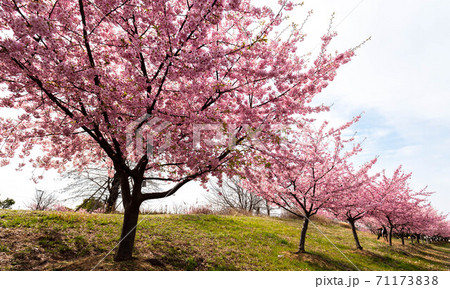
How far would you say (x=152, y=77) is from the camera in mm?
5426

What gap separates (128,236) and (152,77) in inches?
157

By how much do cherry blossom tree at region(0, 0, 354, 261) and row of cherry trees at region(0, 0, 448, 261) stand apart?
26 millimetres

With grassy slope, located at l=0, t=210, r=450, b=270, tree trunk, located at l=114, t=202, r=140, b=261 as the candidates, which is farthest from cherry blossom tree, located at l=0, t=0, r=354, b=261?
grassy slope, located at l=0, t=210, r=450, b=270

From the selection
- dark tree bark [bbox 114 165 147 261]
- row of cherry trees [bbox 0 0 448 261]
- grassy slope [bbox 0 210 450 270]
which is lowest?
grassy slope [bbox 0 210 450 270]

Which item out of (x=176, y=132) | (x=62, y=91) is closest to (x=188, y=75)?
(x=176, y=132)

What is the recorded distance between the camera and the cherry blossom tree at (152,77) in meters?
4.20

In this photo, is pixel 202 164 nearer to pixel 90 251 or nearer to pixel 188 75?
pixel 188 75

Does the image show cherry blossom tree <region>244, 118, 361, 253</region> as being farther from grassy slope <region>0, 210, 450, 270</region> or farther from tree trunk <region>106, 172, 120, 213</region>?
tree trunk <region>106, 172, 120, 213</region>

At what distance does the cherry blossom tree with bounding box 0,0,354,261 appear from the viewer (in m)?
4.20

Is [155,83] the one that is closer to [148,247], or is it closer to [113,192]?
[148,247]

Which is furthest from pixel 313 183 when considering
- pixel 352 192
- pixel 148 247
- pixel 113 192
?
pixel 113 192

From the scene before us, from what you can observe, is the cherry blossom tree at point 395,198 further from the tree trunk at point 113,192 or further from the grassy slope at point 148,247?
the tree trunk at point 113,192

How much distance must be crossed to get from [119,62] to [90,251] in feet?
17.0

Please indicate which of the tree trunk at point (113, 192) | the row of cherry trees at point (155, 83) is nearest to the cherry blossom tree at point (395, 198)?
the row of cherry trees at point (155, 83)
